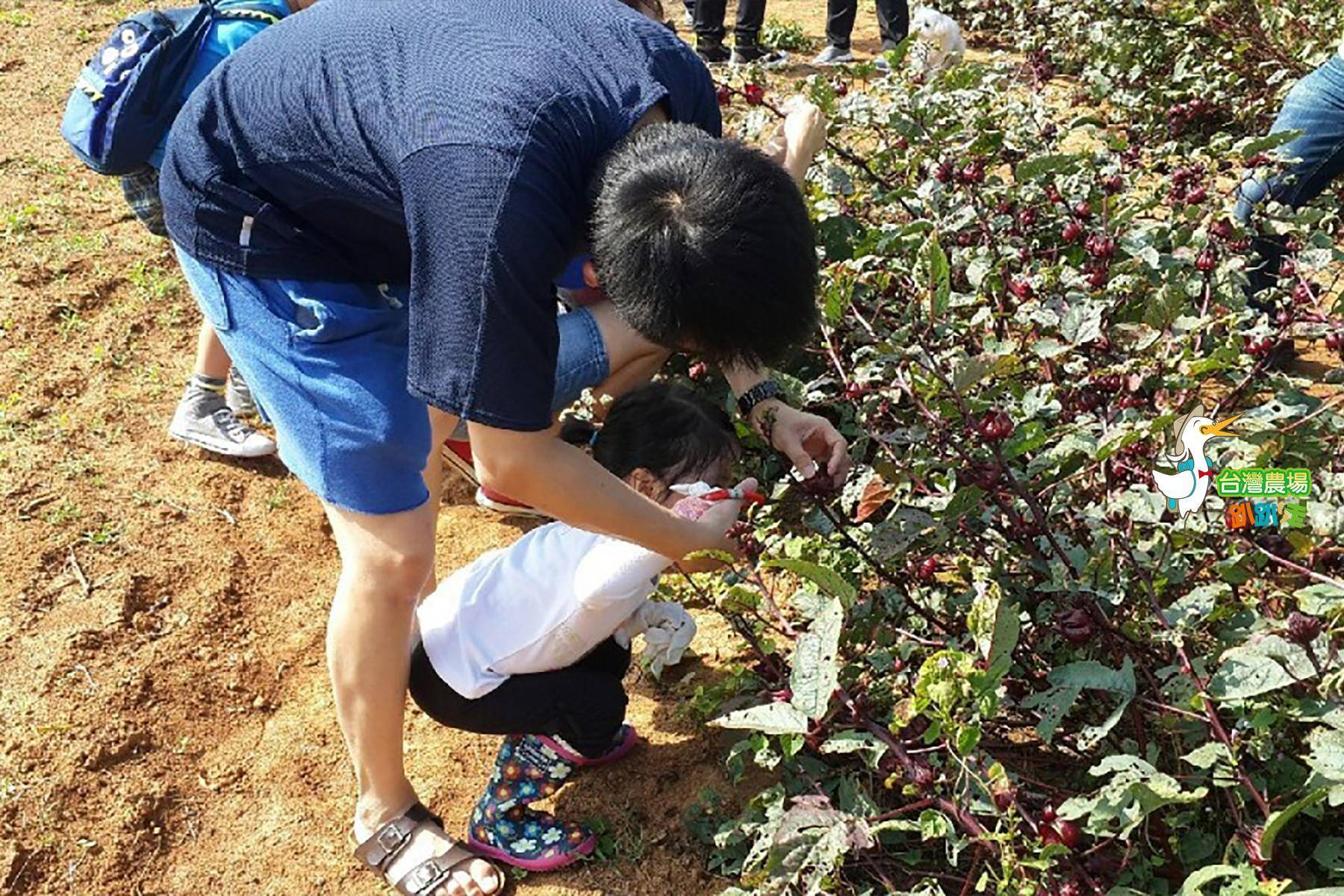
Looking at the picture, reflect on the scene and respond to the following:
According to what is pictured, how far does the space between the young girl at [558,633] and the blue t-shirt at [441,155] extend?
547mm

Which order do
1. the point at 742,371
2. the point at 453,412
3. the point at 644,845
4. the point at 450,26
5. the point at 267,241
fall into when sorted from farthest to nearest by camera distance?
the point at 644,845 < the point at 742,371 < the point at 267,241 < the point at 450,26 < the point at 453,412

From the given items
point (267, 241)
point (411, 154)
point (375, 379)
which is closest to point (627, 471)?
point (375, 379)

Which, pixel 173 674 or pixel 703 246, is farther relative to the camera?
pixel 173 674

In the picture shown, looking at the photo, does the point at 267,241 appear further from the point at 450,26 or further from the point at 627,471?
the point at 627,471

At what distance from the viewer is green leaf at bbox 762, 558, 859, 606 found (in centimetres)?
159

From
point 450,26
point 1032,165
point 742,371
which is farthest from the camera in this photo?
point 1032,165

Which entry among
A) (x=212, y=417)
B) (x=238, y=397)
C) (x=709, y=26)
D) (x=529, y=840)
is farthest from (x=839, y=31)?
(x=529, y=840)

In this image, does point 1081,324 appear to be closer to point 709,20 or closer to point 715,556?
point 715,556

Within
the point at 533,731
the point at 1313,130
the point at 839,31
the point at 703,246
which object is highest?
the point at 703,246

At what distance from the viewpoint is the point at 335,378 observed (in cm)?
184

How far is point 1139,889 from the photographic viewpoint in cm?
168

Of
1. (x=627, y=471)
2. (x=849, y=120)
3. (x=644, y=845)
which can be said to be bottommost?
(x=644, y=845)

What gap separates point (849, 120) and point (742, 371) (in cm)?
126

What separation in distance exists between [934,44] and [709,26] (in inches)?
106
